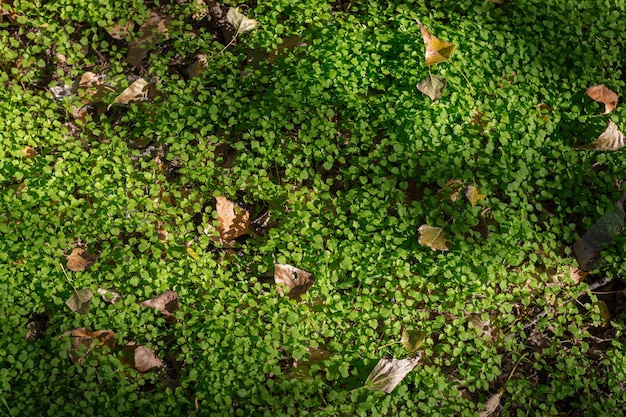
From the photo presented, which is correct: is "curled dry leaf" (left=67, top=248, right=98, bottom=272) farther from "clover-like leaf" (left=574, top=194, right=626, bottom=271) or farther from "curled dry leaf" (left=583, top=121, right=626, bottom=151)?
"curled dry leaf" (left=583, top=121, right=626, bottom=151)

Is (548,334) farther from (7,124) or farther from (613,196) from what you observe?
(7,124)

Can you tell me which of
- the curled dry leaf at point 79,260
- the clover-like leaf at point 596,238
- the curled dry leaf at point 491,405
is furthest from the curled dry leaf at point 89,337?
the clover-like leaf at point 596,238

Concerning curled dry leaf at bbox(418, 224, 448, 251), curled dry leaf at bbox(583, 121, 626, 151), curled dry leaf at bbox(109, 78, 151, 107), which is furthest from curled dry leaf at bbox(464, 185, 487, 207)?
curled dry leaf at bbox(109, 78, 151, 107)

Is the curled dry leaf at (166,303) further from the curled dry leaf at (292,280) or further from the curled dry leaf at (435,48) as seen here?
the curled dry leaf at (435,48)

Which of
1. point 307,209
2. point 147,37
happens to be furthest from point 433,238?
point 147,37

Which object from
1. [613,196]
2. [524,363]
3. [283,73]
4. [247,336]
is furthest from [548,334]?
[283,73]

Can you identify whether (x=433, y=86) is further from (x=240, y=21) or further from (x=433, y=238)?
(x=240, y=21)
